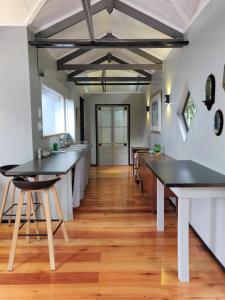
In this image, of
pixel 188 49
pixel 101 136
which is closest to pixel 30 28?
pixel 188 49

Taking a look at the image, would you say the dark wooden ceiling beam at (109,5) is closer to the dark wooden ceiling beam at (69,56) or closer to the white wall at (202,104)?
the white wall at (202,104)

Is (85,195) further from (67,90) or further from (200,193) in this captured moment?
(200,193)

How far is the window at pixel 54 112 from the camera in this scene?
483 centimetres

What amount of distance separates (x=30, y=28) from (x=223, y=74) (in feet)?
8.28

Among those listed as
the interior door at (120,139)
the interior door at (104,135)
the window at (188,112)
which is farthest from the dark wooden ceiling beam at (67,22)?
the interior door at (120,139)

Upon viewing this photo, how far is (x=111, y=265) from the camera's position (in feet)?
7.81

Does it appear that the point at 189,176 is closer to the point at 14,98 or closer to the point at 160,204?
the point at 160,204

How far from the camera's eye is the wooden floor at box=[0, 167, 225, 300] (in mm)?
2004

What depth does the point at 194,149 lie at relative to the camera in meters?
3.13

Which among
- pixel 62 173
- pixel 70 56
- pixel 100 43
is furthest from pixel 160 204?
pixel 70 56

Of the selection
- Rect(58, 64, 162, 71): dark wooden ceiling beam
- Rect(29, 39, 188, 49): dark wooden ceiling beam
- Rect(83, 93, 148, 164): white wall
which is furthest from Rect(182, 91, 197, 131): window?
Rect(83, 93, 148, 164): white wall

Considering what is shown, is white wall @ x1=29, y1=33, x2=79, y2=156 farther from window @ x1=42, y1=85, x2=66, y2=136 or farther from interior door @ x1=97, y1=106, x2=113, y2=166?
interior door @ x1=97, y1=106, x2=113, y2=166

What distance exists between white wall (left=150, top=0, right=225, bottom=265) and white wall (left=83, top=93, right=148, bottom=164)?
4.39 metres

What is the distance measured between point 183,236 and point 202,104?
4.89 feet
